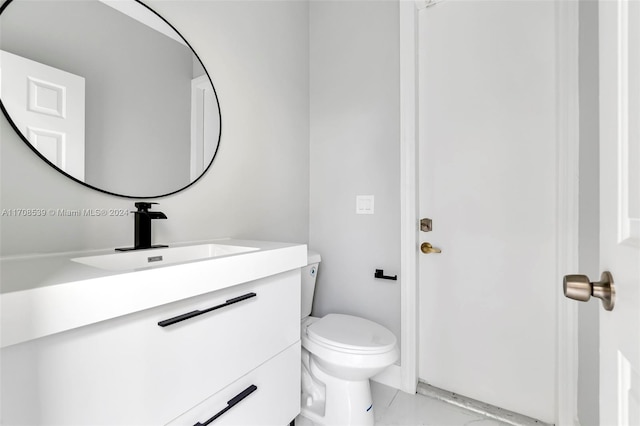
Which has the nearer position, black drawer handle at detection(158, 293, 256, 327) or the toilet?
black drawer handle at detection(158, 293, 256, 327)

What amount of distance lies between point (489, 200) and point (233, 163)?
1327mm

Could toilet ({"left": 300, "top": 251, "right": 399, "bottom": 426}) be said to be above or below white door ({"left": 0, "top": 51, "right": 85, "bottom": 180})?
below

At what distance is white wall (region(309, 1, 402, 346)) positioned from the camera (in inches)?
65.4

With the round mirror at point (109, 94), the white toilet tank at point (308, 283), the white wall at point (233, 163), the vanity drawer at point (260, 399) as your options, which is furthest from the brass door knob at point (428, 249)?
the round mirror at point (109, 94)

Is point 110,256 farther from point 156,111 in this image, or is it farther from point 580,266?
point 580,266

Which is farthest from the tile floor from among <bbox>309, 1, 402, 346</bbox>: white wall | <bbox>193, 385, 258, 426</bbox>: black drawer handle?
<bbox>193, 385, 258, 426</bbox>: black drawer handle

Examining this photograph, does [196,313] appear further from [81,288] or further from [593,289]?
[593,289]

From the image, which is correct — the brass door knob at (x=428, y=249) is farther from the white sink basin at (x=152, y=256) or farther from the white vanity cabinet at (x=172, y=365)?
the white sink basin at (x=152, y=256)

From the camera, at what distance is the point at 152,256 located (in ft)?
3.22

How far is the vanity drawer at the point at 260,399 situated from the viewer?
2.64 feet

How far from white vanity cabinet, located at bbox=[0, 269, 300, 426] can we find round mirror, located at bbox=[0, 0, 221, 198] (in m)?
0.59

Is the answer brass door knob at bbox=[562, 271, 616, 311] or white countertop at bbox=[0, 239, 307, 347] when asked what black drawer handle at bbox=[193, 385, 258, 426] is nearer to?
white countertop at bbox=[0, 239, 307, 347]

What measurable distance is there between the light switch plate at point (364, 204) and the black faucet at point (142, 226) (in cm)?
112
